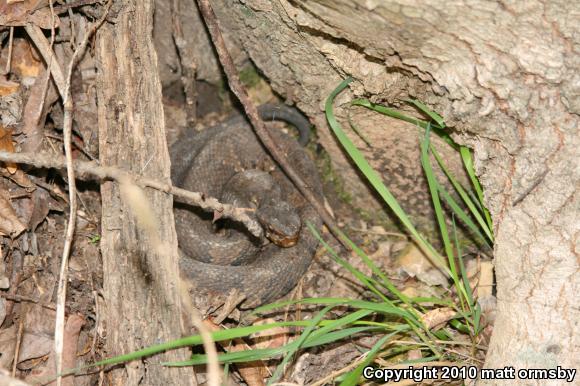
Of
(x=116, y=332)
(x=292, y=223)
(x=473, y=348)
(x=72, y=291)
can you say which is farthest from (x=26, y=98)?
(x=473, y=348)

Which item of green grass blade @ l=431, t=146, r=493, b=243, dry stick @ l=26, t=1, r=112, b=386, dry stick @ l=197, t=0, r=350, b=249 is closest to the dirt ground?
A: dry stick @ l=26, t=1, r=112, b=386

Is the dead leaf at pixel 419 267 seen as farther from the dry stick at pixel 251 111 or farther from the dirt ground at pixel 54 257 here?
the dry stick at pixel 251 111

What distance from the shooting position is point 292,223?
4.86m

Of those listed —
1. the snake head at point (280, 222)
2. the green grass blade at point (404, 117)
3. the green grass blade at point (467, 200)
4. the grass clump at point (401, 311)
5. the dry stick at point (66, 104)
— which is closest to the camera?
the dry stick at point (66, 104)

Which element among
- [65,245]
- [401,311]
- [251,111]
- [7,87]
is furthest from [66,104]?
[401,311]

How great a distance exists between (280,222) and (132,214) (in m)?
1.49

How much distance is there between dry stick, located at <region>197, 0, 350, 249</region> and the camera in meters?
4.28

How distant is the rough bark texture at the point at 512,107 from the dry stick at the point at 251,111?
0.71m

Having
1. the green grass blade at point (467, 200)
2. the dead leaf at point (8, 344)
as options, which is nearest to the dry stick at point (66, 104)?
the dead leaf at point (8, 344)

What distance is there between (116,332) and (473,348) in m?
2.20

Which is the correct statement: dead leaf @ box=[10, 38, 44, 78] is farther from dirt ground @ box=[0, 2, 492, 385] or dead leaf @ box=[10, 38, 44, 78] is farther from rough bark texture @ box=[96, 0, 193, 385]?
rough bark texture @ box=[96, 0, 193, 385]

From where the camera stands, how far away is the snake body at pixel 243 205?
4.52 m

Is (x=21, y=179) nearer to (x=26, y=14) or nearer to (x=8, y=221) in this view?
(x=8, y=221)

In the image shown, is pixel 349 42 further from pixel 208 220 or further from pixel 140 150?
pixel 208 220
